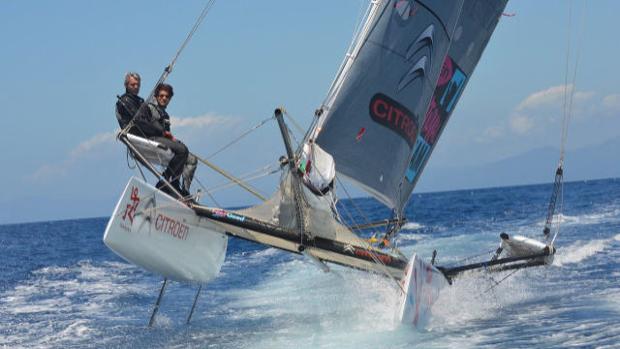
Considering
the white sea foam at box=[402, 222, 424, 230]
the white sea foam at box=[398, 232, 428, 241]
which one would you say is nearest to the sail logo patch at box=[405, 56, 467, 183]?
the white sea foam at box=[398, 232, 428, 241]

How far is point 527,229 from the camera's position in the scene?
63.6ft

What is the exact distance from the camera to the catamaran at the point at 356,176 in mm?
7371

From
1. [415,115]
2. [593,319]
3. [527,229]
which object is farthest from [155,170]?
[527,229]

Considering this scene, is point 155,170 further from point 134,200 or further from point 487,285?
point 487,285

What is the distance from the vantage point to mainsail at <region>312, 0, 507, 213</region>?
8.30 meters

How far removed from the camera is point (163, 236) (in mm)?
7375

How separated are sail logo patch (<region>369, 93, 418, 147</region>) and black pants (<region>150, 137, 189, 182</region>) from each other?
1864 mm

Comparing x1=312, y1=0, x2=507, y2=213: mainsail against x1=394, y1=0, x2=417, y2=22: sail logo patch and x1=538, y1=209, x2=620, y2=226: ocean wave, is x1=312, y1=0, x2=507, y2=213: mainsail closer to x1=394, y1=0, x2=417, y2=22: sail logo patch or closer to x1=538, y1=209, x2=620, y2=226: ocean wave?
x1=394, y1=0, x2=417, y2=22: sail logo patch

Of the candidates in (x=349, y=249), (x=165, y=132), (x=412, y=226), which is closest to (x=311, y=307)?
(x=349, y=249)

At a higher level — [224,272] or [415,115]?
[415,115]

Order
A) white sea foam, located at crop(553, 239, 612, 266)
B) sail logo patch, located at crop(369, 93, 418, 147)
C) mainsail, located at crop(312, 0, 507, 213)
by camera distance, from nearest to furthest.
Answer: mainsail, located at crop(312, 0, 507, 213) → sail logo patch, located at crop(369, 93, 418, 147) → white sea foam, located at crop(553, 239, 612, 266)

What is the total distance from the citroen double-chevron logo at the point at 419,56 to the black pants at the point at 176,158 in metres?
2.20

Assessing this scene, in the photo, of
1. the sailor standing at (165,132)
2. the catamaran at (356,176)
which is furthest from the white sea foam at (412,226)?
the sailor standing at (165,132)

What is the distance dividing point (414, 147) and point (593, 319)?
2575 mm
